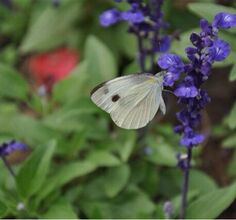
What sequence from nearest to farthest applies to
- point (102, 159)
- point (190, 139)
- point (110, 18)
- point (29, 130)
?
point (190, 139)
point (110, 18)
point (102, 159)
point (29, 130)

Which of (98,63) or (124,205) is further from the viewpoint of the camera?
(98,63)

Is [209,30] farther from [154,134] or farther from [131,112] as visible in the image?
[154,134]

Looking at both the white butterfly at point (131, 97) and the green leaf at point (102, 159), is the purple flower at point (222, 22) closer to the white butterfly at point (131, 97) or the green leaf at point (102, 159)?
the white butterfly at point (131, 97)

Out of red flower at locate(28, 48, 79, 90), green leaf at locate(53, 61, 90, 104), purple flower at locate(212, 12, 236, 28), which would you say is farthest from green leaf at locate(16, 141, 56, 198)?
red flower at locate(28, 48, 79, 90)

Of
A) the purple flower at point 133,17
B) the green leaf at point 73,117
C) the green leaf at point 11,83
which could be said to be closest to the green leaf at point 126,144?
the green leaf at point 73,117

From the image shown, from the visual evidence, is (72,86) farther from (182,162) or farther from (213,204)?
(213,204)

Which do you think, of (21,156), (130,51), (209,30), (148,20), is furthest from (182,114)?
(130,51)

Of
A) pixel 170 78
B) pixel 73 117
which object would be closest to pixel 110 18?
pixel 73 117
